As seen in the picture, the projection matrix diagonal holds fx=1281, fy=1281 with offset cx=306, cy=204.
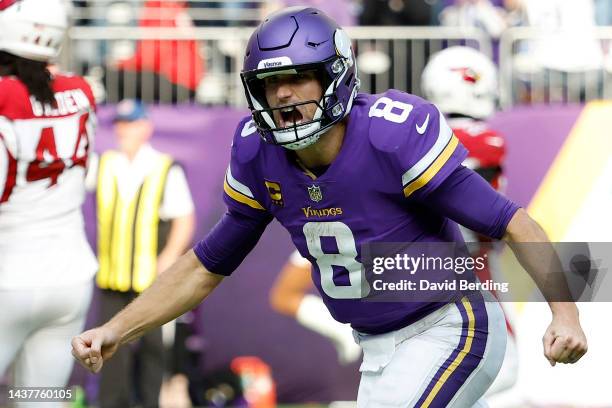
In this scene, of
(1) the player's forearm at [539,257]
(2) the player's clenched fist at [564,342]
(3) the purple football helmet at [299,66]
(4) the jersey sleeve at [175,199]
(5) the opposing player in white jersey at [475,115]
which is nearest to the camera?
→ (2) the player's clenched fist at [564,342]

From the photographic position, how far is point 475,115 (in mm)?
5965

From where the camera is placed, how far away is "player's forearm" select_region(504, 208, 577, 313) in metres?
3.65

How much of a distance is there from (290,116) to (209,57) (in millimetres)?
5109

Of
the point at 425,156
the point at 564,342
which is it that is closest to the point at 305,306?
the point at 425,156

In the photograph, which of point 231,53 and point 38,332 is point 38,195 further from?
point 231,53

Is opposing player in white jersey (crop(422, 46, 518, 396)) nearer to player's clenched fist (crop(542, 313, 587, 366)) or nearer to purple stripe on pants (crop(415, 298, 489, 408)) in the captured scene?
purple stripe on pants (crop(415, 298, 489, 408))

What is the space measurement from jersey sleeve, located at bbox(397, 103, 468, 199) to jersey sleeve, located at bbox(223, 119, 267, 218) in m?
0.51

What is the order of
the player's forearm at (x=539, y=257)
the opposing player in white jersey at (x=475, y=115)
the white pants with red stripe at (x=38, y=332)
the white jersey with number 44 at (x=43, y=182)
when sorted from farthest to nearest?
the opposing player in white jersey at (x=475, y=115)
the white pants with red stripe at (x=38, y=332)
the white jersey with number 44 at (x=43, y=182)
the player's forearm at (x=539, y=257)

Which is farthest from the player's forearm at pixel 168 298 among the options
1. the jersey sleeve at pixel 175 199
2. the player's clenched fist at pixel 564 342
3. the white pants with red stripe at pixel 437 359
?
the jersey sleeve at pixel 175 199

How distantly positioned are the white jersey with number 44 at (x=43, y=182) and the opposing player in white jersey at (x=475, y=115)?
5.42 feet

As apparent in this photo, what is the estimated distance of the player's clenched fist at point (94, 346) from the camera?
3.92 m

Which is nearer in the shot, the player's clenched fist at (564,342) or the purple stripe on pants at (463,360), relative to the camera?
the player's clenched fist at (564,342)

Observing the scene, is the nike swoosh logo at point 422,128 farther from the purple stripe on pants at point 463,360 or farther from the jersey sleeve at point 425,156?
the purple stripe on pants at point 463,360

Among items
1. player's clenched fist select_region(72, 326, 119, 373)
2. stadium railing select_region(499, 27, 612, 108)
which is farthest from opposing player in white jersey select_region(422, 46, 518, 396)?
stadium railing select_region(499, 27, 612, 108)
